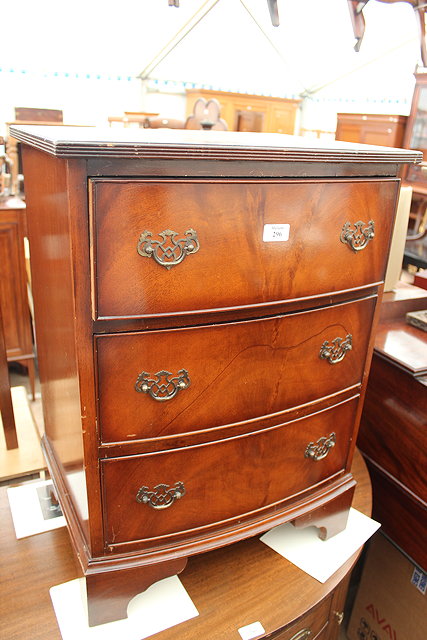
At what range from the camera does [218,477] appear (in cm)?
97

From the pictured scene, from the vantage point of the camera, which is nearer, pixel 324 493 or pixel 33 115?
pixel 324 493

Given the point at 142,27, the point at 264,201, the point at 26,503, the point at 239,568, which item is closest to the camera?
the point at 264,201

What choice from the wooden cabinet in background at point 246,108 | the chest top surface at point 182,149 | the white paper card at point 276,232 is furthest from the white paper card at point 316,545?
the wooden cabinet in background at point 246,108

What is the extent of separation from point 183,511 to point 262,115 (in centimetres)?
885

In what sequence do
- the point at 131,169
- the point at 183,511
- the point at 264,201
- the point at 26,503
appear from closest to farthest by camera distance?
the point at 131,169, the point at 264,201, the point at 183,511, the point at 26,503

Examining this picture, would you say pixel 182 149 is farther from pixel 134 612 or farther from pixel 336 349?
pixel 134 612

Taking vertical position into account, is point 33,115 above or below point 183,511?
above

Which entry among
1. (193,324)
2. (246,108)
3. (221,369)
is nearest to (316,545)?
(221,369)

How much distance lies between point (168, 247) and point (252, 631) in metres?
0.75

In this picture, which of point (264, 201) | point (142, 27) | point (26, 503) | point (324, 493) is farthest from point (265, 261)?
point (142, 27)

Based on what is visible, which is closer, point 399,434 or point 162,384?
point 162,384

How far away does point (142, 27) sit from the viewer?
7.14 metres

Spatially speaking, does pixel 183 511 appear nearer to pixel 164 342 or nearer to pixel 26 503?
pixel 164 342

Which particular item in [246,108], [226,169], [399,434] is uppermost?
[246,108]
